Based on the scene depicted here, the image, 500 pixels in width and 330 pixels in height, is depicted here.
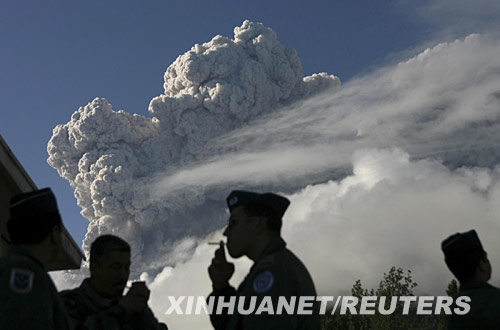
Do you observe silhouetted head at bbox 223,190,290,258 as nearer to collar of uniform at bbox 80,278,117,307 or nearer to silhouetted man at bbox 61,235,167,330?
silhouetted man at bbox 61,235,167,330

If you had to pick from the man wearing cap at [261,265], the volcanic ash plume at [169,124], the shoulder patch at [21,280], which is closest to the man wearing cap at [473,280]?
the man wearing cap at [261,265]

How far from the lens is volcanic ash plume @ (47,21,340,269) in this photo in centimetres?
7475

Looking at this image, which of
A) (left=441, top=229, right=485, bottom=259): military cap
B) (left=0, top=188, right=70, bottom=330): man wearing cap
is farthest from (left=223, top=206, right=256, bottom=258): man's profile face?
(left=441, top=229, right=485, bottom=259): military cap

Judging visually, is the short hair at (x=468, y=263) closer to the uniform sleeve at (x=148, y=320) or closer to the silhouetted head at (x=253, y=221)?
the silhouetted head at (x=253, y=221)

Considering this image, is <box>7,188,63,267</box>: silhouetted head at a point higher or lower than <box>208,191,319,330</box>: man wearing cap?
higher

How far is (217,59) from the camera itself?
78.8m

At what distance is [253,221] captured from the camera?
3.23 m

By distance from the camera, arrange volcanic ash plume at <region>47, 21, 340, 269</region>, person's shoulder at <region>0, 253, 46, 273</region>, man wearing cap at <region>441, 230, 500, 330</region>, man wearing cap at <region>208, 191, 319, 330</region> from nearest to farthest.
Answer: person's shoulder at <region>0, 253, 46, 273</region>
man wearing cap at <region>208, 191, 319, 330</region>
man wearing cap at <region>441, 230, 500, 330</region>
volcanic ash plume at <region>47, 21, 340, 269</region>

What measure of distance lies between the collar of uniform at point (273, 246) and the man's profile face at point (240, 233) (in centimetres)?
11

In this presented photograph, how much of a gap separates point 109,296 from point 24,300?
4.32 feet

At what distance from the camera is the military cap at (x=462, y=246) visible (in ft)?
11.9

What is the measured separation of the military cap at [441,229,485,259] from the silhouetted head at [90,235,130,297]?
6.38 ft

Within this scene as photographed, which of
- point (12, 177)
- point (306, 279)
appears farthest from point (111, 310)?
point (12, 177)

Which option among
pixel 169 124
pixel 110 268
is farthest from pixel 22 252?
pixel 169 124
